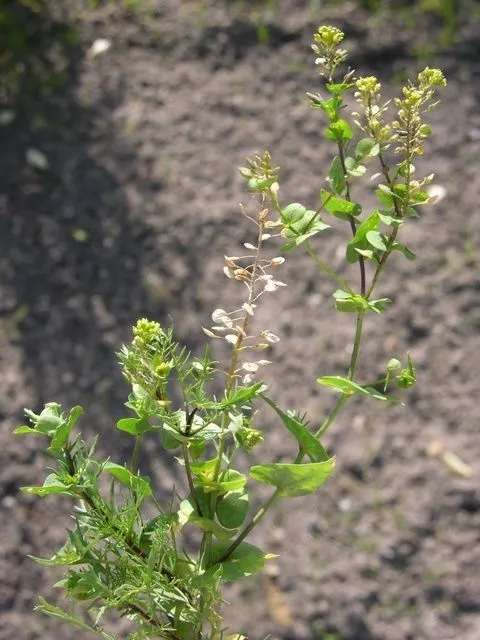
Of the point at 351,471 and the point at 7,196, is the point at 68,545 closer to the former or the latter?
the point at 351,471

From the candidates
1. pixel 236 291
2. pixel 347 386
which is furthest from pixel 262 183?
pixel 236 291

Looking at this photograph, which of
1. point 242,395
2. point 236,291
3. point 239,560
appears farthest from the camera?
point 236,291

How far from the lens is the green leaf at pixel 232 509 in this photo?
76cm

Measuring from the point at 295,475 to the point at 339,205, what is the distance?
21cm

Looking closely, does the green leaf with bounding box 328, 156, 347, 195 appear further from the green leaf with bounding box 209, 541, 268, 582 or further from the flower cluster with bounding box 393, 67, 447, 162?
the green leaf with bounding box 209, 541, 268, 582

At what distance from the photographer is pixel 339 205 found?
2.37 ft

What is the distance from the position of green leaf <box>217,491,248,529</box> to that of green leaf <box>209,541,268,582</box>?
23 mm

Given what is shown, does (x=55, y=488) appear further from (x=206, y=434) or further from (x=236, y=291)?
(x=236, y=291)

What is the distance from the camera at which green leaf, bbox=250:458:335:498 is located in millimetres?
699

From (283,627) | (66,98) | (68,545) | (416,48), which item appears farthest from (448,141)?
(68,545)

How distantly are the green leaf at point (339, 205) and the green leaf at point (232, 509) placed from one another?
24 cm

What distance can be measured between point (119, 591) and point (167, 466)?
1.53m

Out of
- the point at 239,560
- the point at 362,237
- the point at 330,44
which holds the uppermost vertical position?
the point at 330,44

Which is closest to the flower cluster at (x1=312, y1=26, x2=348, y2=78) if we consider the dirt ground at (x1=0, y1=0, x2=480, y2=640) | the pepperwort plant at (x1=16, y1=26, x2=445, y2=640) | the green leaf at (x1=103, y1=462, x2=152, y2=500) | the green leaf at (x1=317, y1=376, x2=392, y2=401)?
the pepperwort plant at (x1=16, y1=26, x2=445, y2=640)
